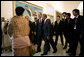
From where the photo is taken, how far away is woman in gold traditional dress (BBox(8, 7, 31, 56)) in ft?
6.29

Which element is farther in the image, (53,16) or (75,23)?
(53,16)

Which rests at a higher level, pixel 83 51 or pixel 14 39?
pixel 14 39

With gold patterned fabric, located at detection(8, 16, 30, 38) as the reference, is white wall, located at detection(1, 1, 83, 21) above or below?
above

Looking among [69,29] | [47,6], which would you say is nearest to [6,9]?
[69,29]

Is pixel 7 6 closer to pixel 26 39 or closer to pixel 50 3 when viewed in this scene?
pixel 26 39

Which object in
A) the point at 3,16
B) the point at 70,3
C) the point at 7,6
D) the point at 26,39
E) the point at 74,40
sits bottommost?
the point at 74,40

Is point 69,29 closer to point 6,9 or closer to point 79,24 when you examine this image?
point 79,24

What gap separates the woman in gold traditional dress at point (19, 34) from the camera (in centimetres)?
192

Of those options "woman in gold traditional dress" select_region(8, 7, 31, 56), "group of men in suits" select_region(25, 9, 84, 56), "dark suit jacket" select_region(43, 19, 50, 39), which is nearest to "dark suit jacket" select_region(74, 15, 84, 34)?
"group of men in suits" select_region(25, 9, 84, 56)

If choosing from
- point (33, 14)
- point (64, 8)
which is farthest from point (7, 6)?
point (64, 8)

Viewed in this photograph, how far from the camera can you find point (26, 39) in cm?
196

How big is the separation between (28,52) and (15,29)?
0.49m

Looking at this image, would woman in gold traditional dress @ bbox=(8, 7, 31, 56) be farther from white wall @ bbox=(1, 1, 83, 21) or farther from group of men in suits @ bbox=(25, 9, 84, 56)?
white wall @ bbox=(1, 1, 83, 21)

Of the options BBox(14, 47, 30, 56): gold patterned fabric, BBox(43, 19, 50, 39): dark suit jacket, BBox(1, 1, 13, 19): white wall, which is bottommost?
BBox(14, 47, 30, 56): gold patterned fabric
